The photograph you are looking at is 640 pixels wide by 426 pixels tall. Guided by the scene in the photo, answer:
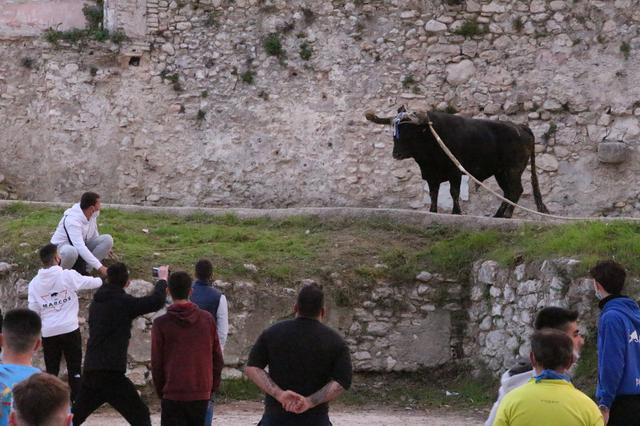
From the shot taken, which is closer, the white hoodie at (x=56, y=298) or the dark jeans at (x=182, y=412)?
the dark jeans at (x=182, y=412)

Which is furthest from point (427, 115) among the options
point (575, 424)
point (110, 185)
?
point (575, 424)

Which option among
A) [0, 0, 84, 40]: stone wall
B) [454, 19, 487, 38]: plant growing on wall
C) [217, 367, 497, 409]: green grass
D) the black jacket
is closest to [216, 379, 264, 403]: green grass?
[217, 367, 497, 409]: green grass

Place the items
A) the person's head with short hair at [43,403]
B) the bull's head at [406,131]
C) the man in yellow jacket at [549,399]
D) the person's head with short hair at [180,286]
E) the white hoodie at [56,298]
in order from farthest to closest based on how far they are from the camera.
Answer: the bull's head at [406,131] → the white hoodie at [56,298] → the person's head with short hair at [180,286] → the man in yellow jacket at [549,399] → the person's head with short hair at [43,403]

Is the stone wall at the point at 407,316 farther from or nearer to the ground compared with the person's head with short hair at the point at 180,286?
nearer to the ground

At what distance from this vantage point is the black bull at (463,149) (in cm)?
1494

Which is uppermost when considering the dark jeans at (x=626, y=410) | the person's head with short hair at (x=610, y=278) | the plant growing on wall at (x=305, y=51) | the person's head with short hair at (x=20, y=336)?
the plant growing on wall at (x=305, y=51)

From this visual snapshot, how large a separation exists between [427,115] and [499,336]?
12.0 feet

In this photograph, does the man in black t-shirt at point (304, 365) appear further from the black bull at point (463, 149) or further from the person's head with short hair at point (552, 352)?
the black bull at point (463, 149)

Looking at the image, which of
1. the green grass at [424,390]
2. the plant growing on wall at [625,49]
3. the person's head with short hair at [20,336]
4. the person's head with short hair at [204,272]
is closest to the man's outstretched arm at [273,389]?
the person's head with short hair at [20,336]

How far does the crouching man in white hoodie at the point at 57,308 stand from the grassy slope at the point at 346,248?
279cm

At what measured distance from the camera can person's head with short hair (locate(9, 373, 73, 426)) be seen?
4.78 metres

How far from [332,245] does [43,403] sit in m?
9.08

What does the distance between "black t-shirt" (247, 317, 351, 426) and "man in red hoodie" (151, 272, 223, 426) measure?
101 centimetres

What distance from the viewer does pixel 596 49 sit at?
735 inches
